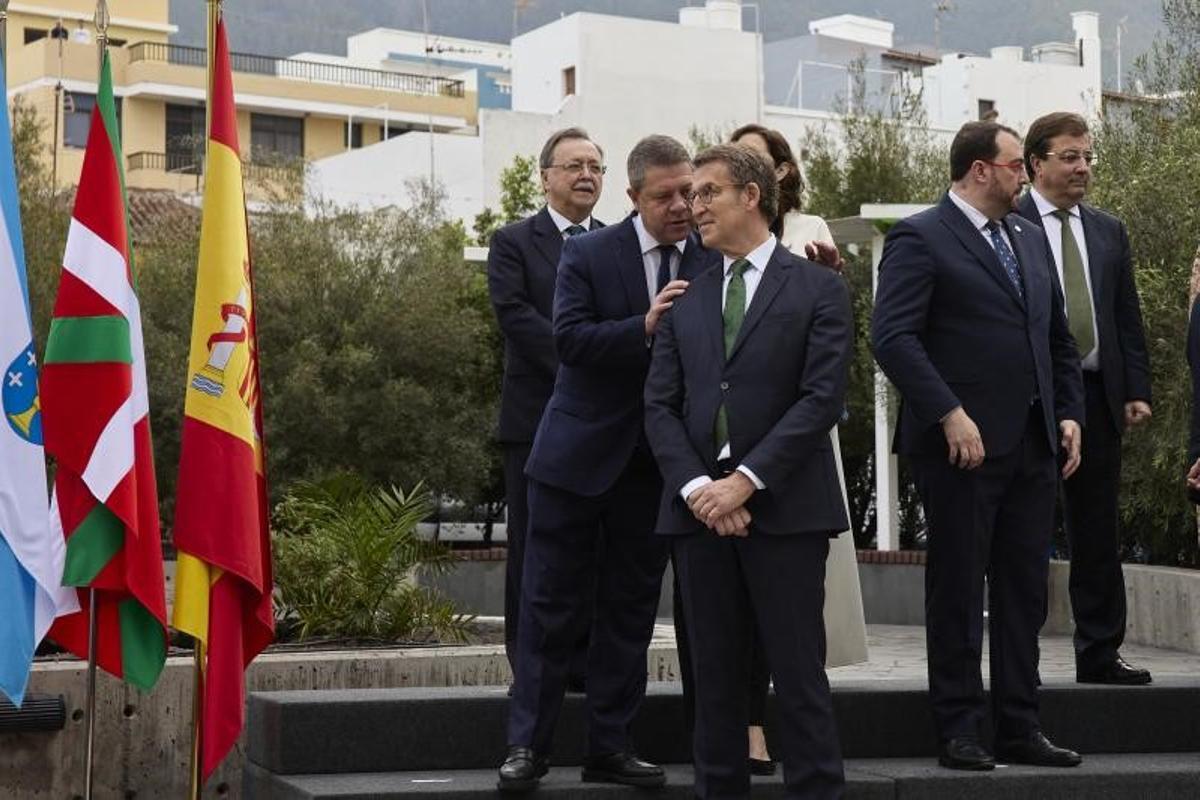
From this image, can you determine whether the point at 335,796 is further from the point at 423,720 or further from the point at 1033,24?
the point at 1033,24

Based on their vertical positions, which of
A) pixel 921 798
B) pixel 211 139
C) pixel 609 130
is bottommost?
pixel 921 798

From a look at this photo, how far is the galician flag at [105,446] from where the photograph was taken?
7516 millimetres

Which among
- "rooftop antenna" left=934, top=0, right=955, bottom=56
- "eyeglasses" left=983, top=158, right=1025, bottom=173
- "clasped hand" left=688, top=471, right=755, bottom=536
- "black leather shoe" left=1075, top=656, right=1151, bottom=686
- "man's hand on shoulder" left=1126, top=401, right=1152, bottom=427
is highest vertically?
"rooftop antenna" left=934, top=0, right=955, bottom=56

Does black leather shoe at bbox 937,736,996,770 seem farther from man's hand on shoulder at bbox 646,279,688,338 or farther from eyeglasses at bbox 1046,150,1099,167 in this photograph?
eyeglasses at bbox 1046,150,1099,167

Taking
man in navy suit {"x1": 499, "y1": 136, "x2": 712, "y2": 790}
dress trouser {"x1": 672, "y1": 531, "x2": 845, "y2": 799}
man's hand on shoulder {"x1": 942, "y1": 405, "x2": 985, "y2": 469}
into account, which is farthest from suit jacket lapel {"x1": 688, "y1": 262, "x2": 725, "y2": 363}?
man's hand on shoulder {"x1": 942, "y1": 405, "x2": 985, "y2": 469}

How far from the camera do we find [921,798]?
7203 mm

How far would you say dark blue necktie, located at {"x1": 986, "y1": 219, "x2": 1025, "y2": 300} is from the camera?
24.5 feet

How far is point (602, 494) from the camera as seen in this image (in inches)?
274

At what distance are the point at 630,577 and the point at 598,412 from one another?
56cm

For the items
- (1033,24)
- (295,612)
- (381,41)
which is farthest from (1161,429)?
(1033,24)

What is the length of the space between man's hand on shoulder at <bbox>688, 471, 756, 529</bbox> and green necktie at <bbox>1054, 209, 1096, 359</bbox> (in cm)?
222

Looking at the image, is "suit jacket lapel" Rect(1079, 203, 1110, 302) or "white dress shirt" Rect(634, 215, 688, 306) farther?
"suit jacket lapel" Rect(1079, 203, 1110, 302)

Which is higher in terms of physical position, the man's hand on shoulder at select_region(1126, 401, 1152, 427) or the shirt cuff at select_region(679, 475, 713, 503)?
the man's hand on shoulder at select_region(1126, 401, 1152, 427)

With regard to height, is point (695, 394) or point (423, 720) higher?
point (695, 394)
